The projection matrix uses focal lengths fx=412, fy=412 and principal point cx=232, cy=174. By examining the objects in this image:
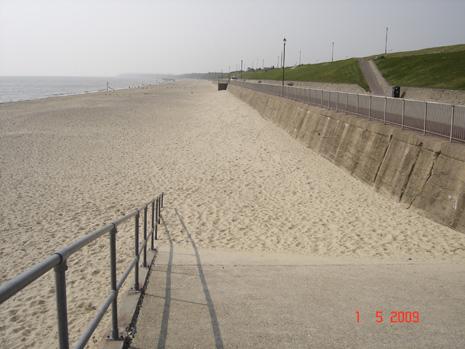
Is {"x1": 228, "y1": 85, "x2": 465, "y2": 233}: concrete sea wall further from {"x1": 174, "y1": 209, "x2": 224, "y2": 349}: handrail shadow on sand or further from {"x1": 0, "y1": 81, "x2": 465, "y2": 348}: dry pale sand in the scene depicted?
{"x1": 174, "y1": 209, "x2": 224, "y2": 349}: handrail shadow on sand

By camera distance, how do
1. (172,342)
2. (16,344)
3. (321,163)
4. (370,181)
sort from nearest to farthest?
(172,342), (16,344), (370,181), (321,163)

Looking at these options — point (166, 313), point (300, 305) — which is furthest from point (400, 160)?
point (166, 313)

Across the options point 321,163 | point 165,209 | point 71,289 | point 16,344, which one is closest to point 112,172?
point 165,209

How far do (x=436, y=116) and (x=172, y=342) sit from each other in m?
9.22

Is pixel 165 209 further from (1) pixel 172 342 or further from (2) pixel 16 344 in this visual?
(1) pixel 172 342

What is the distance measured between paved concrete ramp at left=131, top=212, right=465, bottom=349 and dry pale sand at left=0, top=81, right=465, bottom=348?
4.31 feet

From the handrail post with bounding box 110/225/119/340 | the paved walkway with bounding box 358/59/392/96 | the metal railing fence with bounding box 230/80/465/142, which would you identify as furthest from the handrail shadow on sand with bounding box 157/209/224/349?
the paved walkway with bounding box 358/59/392/96

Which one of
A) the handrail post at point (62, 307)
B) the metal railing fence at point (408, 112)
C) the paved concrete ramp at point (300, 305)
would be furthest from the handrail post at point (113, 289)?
the metal railing fence at point (408, 112)

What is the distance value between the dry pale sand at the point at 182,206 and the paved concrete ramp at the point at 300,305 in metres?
1.31

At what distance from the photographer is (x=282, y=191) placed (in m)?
12.5

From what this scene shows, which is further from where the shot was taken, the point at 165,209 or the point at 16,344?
the point at 165,209

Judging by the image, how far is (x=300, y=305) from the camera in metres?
4.47

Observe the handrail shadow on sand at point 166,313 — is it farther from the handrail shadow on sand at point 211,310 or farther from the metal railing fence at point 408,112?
the metal railing fence at point 408,112

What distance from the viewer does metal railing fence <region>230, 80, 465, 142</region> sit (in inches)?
371
